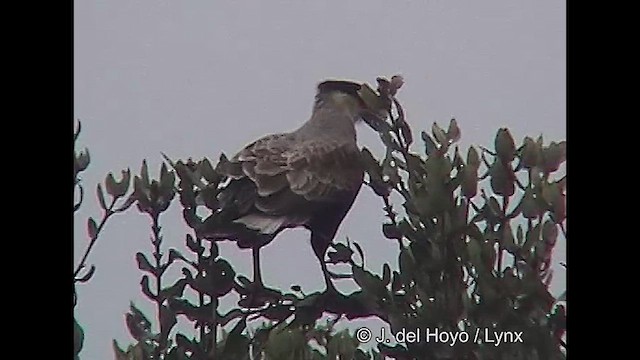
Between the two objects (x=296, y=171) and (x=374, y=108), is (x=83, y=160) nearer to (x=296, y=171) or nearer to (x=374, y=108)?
(x=296, y=171)

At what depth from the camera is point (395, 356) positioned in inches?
63.8

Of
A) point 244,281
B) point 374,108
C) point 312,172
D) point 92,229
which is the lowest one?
point 244,281

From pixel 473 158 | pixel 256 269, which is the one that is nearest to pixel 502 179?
pixel 473 158

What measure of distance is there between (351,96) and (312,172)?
17 centimetres

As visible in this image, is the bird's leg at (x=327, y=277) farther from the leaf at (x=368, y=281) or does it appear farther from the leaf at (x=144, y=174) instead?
the leaf at (x=144, y=174)

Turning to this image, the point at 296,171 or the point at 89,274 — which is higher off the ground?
the point at 296,171

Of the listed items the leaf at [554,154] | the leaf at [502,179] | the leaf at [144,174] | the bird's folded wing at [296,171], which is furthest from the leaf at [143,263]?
the leaf at [554,154]

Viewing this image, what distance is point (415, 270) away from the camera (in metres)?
1.62

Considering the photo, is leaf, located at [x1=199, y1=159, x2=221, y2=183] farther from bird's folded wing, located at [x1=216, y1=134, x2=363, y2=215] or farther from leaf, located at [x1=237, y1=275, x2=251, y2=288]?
leaf, located at [x1=237, y1=275, x2=251, y2=288]

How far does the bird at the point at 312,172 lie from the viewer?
5.34 feet

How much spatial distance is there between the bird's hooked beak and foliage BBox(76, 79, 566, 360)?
0.04 ft

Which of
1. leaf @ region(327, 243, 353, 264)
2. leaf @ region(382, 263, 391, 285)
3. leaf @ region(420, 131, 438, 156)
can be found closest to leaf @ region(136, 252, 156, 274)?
leaf @ region(327, 243, 353, 264)
